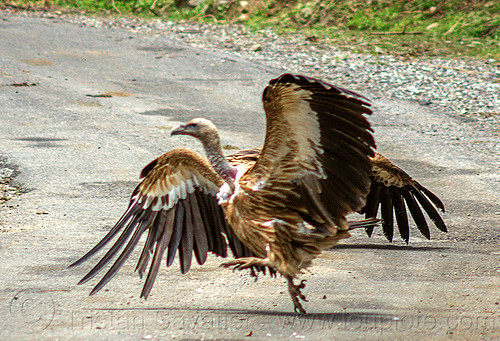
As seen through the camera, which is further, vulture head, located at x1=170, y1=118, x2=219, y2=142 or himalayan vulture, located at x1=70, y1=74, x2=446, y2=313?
vulture head, located at x1=170, y1=118, x2=219, y2=142

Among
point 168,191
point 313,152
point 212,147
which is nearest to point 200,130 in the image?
point 212,147

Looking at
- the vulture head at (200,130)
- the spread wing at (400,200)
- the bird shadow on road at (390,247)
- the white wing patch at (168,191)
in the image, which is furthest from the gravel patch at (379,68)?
the vulture head at (200,130)

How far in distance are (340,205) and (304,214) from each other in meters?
0.24

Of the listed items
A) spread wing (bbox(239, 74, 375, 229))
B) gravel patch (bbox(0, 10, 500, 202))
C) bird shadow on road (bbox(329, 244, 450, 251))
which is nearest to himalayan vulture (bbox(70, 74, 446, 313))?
spread wing (bbox(239, 74, 375, 229))

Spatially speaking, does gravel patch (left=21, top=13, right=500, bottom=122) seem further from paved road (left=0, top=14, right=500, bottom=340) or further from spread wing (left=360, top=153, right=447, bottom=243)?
spread wing (left=360, top=153, right=447, bottom=243)

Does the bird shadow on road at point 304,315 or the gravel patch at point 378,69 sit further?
the gravel patch at point 378,69

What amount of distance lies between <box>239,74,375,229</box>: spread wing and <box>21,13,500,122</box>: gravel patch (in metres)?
6.17

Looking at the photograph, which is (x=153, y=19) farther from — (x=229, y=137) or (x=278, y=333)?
(x=278, y=333)

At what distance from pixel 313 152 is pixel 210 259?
1.67 metres

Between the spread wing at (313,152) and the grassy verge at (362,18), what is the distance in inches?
388

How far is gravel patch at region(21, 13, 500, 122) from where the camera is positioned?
10.8 meters

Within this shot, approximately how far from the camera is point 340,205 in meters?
4.18

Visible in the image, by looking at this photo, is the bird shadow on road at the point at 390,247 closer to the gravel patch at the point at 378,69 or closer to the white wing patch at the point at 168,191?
the white wing patch at the point at 168,191

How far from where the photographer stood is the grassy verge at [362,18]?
14180mm
